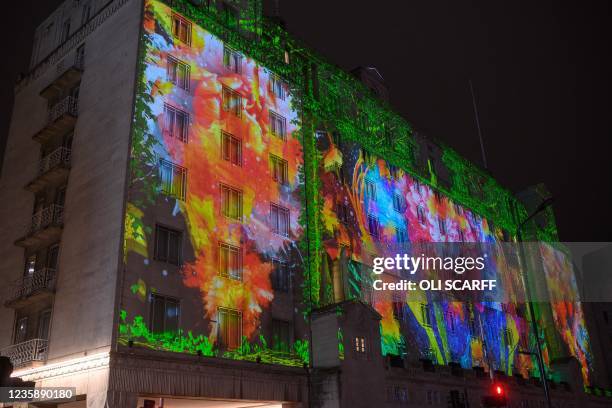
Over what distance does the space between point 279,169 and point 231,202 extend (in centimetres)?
617

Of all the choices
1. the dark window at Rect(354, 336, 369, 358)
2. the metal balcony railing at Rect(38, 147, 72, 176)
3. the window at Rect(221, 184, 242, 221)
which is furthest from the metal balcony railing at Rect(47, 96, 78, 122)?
the dark window at Rect(354, 336, 369, 358)

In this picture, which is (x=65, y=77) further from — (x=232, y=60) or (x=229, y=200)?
(x=229, y=200)

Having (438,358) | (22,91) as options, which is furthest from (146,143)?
(438,358)

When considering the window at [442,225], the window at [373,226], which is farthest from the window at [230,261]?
the window at [442,225]

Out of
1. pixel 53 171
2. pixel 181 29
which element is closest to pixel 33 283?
pixel 53 171

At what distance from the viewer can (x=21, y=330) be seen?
109 ft

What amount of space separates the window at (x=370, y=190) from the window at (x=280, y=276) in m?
13.7

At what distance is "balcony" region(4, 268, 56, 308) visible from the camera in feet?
103

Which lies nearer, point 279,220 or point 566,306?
point 279,220

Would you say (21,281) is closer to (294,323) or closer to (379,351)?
(294,323)

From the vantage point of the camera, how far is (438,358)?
48781 mm

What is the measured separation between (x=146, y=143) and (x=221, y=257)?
7865 millimetres

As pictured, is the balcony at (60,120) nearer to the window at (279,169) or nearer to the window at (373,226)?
the window at (279,169)

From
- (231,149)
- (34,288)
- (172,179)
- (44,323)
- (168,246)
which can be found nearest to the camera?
(168,246)
